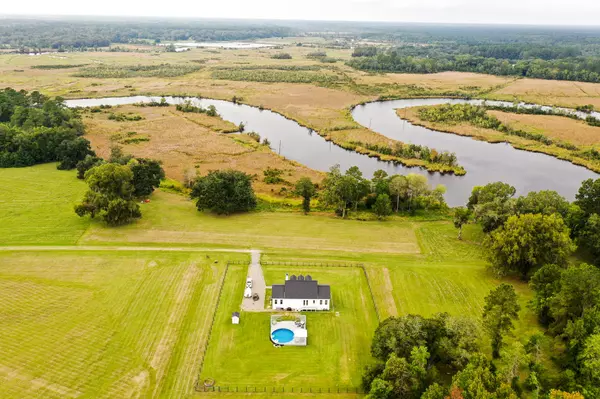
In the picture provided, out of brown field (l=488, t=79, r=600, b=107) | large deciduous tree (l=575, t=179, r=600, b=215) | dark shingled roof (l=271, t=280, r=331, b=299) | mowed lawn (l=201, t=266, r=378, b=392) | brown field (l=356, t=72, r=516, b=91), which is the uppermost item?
brown field (l=356, t=72, r=516, b=91)

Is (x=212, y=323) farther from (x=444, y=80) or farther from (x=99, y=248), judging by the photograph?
(x=444, y=80)

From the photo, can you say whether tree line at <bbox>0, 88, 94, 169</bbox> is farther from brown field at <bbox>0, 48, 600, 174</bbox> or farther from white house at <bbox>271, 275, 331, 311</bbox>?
brown field at <bbox>0, 48, 600, 174</bbox>

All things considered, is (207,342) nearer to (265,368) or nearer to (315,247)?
(265,368)

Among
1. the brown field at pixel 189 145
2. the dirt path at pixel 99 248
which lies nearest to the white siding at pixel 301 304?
the dirt path at pixel 99 248

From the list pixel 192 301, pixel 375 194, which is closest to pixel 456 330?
pixel 192 301

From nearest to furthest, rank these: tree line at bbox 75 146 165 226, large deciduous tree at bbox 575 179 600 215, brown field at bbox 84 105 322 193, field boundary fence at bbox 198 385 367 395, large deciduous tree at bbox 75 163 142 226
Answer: field boundary fence at bbox 198 385 367 395
large deciduous tree at bbox 575 179 600 215
large deciduous tree at bbox 75 163 142 226
tree line at bbox 75 146 165 226
brown field at bbox 84 105 322 193

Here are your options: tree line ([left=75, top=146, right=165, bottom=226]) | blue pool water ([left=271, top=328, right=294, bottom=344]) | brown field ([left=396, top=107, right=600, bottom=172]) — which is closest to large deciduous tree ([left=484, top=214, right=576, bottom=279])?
blue pool water ([left=271, top=328, right=294, bottom=344])

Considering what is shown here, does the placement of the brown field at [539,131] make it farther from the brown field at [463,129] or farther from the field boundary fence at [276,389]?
the field boundary fence at [276,389]
